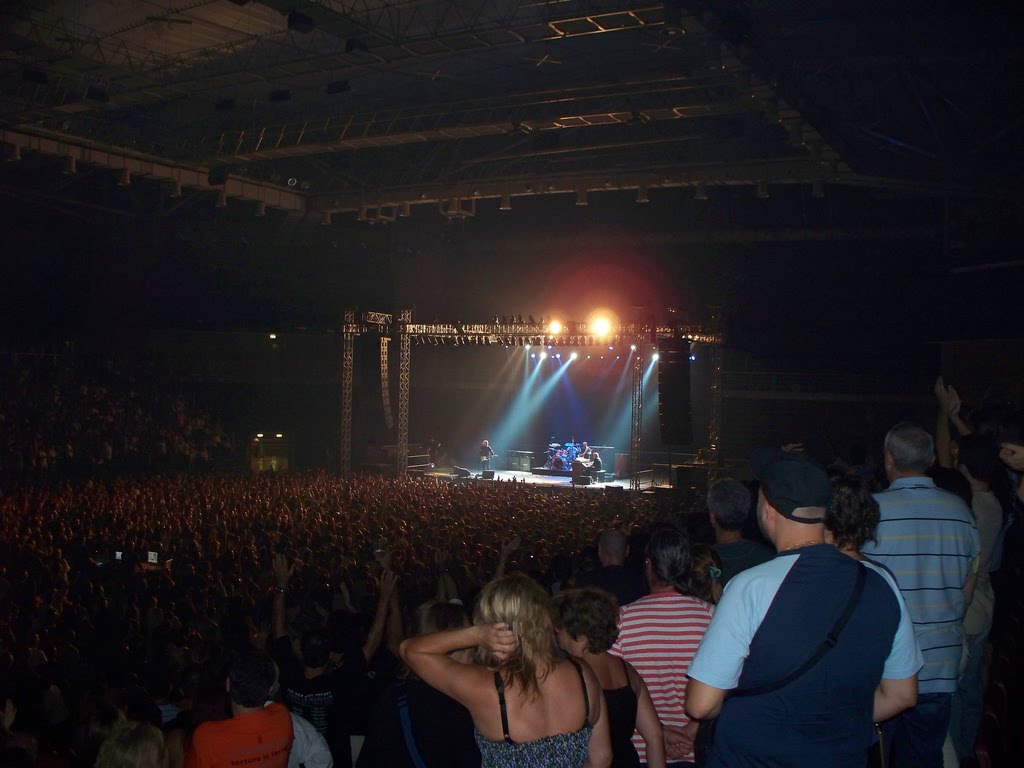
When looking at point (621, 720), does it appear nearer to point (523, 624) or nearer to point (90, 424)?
point (523, 624)

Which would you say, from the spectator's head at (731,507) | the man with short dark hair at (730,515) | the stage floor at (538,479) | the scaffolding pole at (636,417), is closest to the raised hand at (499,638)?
the man with short dark hair at (730,515)

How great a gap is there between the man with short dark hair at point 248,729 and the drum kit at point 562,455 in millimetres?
22541

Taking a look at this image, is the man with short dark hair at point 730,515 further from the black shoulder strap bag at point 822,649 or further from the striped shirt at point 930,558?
the black shoulder strap bag at point 822,649

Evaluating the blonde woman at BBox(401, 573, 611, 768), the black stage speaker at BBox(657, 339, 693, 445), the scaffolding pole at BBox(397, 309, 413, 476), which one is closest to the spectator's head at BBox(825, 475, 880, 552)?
the blonde woman at BBox(401, 573, 611, 768)

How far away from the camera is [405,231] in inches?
973

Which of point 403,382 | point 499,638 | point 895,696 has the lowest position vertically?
point 895,696

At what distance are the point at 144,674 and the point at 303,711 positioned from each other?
2.10 meters

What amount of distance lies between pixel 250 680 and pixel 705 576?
1.72m

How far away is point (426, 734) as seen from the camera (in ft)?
8.27

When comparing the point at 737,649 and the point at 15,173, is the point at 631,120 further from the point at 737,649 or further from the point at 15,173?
the point at 15,173

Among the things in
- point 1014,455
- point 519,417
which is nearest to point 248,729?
point 1014,455

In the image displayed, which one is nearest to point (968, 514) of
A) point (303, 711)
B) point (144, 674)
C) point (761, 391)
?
point (303, 711)

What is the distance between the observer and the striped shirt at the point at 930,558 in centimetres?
311

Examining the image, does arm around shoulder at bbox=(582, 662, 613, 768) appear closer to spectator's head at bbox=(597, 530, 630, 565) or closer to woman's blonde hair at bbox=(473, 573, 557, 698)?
woman's blonde hair at bbox=(473, 573, 557, 698)
